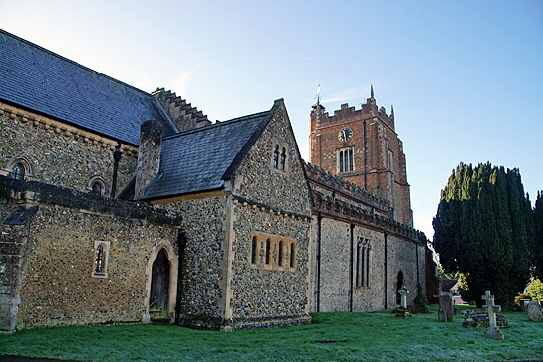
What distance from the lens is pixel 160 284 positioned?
1539 centimetres

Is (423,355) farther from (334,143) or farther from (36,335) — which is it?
(334,143)

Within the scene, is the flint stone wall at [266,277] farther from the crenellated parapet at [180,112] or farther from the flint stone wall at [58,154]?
the crenellated parapet at [180,112]

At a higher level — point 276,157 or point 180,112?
point 180,112

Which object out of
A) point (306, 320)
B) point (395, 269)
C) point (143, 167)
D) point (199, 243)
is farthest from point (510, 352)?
point (395, 269)

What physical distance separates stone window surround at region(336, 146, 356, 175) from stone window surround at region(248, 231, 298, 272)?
30.9 m

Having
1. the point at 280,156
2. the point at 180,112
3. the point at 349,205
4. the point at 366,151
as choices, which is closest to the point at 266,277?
the point at 280,156

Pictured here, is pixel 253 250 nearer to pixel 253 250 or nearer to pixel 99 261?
pixel 253 250

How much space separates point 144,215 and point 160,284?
2.61m

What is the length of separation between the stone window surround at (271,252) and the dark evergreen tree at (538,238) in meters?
21.0

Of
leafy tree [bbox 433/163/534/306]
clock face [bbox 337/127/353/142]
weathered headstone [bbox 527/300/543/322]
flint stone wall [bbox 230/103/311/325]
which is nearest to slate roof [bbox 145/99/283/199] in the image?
flint stone wall [bbox 230/103/311/325]

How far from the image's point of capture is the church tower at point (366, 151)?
45.3 metres

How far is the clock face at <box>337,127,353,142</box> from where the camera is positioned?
157 ft

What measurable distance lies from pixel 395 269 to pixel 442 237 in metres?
4.54

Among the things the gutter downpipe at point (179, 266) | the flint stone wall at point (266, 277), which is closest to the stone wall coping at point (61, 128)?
the gutter downpipe at point (179, 266)
